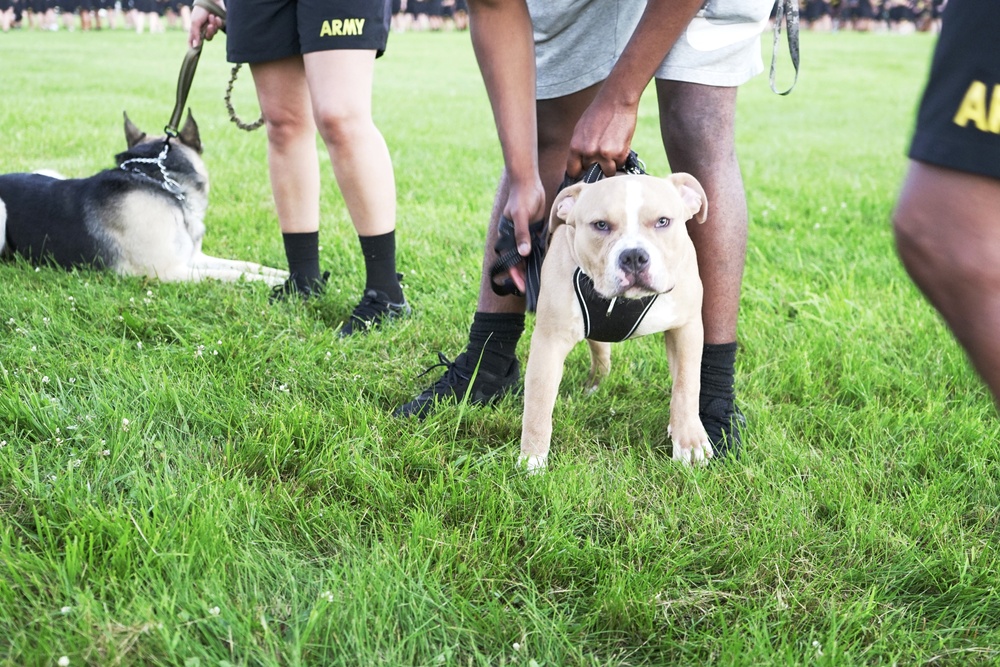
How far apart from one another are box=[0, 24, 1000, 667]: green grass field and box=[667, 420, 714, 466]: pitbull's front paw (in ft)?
0.28

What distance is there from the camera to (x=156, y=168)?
4516 mm

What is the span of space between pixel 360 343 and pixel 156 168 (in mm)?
2040

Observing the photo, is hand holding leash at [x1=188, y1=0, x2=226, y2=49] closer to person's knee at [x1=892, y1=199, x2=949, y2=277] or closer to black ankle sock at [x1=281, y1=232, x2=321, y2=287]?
black ankle sock at [x1=281, y1=232, x2=321, y2=287]

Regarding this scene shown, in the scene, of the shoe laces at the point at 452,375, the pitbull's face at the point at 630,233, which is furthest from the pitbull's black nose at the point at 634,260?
the shoe laces at the point at 452,375

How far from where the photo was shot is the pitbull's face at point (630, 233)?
221 centimetres

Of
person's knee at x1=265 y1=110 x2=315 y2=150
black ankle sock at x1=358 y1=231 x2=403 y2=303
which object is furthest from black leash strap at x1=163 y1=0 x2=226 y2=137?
black ankle sock at x1=358 y1=231 x2=403 y2=303

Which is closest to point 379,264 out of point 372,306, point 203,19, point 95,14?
point 372,306

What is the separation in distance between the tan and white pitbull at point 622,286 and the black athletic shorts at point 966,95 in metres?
0.92

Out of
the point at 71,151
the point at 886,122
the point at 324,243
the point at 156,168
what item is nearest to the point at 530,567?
the point at 324,243

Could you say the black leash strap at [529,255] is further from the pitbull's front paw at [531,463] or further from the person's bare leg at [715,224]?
the pitbull's front paw at [531,463]

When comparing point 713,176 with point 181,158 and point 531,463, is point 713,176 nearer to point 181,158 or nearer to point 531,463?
point 531,463

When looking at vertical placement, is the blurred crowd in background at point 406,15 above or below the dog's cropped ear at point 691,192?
below

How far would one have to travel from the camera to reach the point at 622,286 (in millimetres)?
2217

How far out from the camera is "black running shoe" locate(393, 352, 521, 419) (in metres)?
2.75
